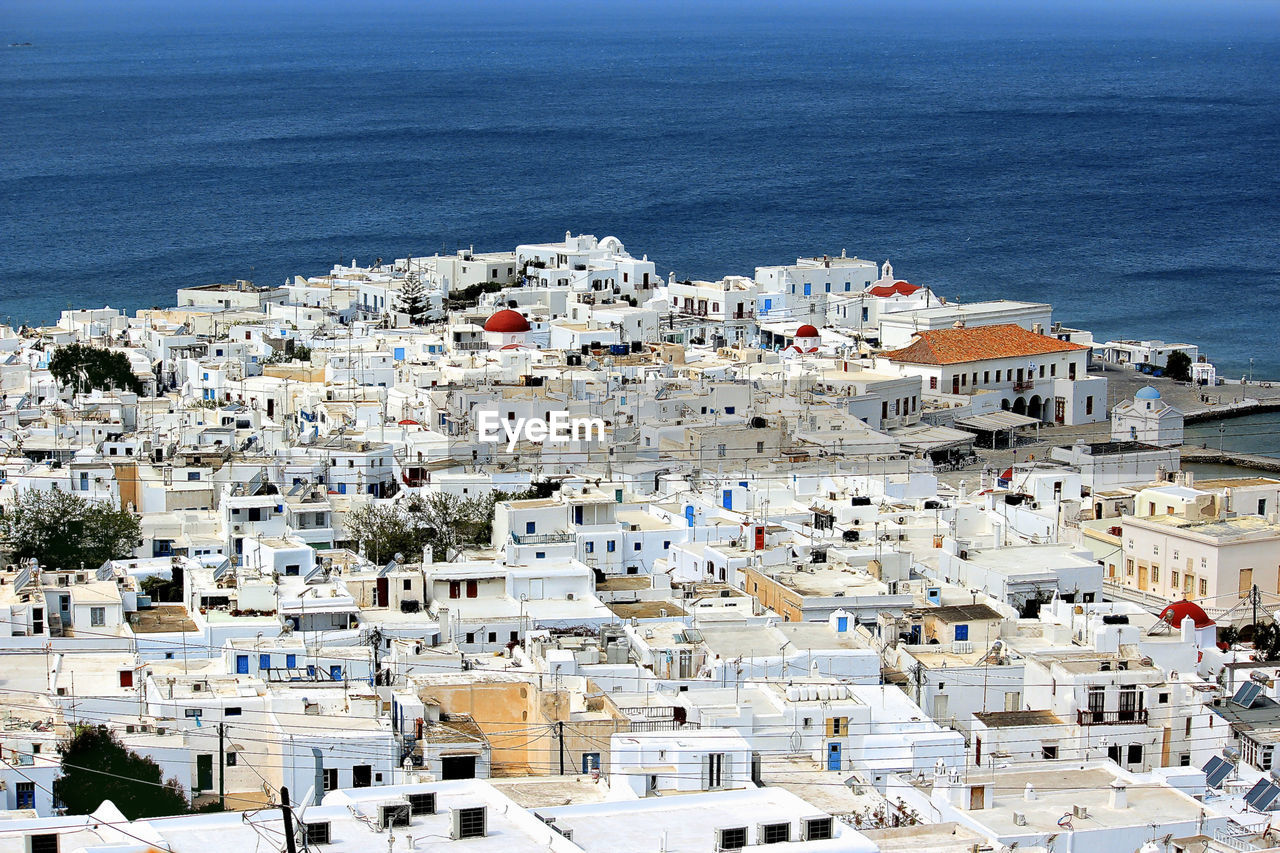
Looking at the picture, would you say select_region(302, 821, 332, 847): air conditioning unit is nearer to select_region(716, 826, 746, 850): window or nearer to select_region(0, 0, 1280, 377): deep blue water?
select_region(716, 826, 746, 850): window

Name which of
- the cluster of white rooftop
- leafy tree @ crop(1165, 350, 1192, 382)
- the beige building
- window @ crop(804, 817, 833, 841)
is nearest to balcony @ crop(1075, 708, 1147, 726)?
the cluster of white rooftop

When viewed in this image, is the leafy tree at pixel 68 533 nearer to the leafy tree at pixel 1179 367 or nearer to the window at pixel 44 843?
the window at pixel 44 843

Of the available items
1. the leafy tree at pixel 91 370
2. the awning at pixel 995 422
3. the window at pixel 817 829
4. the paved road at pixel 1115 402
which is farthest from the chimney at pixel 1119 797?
the leafy tree at pixel 91 370

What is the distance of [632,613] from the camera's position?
20141mm

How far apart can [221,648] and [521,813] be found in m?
7.94

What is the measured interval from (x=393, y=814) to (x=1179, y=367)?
115ft

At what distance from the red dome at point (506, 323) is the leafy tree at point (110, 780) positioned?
23656 millimetres

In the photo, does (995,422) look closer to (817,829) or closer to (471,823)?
(817,829)

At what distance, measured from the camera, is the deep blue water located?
64750 millimetres

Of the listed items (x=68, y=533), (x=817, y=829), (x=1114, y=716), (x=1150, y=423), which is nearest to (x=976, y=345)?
(x=1150, y=423)

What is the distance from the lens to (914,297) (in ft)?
148

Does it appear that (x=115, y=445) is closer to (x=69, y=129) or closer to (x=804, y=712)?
(x=804, y=712)

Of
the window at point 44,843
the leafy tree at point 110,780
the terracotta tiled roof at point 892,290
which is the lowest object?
the leafy tree at point 110,780

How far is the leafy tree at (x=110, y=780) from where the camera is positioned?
1457cm
